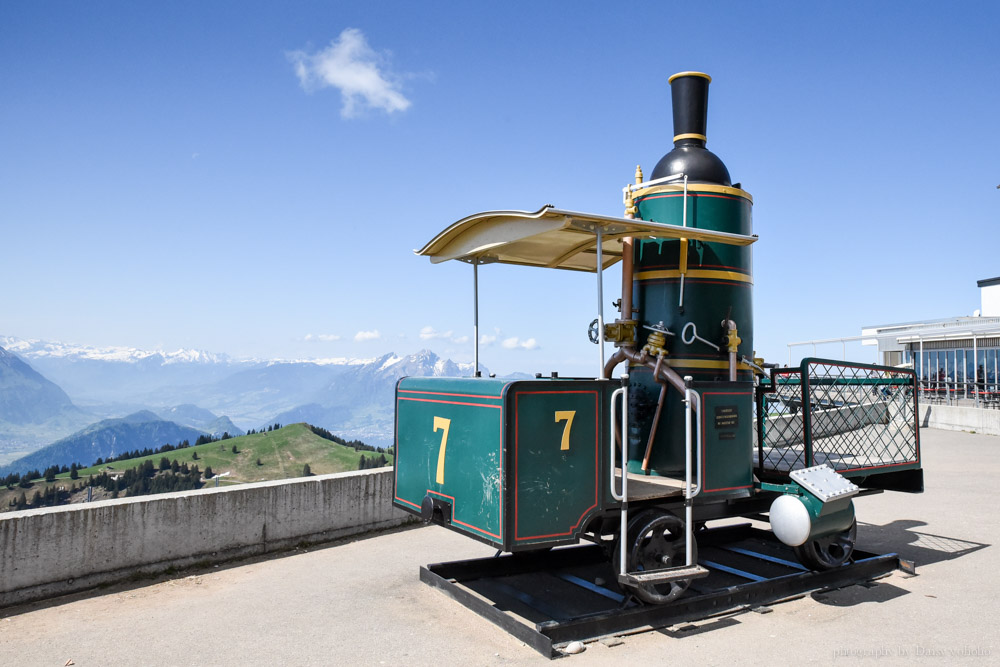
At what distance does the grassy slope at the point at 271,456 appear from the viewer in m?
19.9

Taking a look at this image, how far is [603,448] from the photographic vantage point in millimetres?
5203

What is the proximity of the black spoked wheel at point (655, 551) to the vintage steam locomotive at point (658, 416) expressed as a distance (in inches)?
0.6

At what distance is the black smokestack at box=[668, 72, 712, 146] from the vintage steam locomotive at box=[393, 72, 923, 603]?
0.02 m

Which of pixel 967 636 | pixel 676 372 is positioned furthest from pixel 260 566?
pixel 967 636

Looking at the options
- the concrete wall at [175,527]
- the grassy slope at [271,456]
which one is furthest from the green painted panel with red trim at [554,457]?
the grassy slope at [271,456]

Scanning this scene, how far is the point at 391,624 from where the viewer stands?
5488 millimetres

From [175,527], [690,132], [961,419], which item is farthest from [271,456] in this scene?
[961,419]

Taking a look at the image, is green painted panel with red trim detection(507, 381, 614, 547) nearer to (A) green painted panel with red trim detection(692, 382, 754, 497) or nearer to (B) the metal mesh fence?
(A) green painted panel with red trim detection(692, 382, 754, 497)

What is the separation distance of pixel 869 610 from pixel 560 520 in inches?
120

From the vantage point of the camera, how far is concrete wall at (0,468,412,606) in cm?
595

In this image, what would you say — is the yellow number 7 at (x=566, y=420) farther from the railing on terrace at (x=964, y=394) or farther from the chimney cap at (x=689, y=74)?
the railing on terrace at (x=964, y=394)

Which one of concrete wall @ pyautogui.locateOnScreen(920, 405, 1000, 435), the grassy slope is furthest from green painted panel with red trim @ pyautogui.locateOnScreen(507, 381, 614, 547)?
concrete wall @ pyautogui.locateOnScreen(920, 405, 1000, 435)

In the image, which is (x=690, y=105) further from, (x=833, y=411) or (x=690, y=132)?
(x=833, y=411)

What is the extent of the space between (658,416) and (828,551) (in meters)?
2.32
